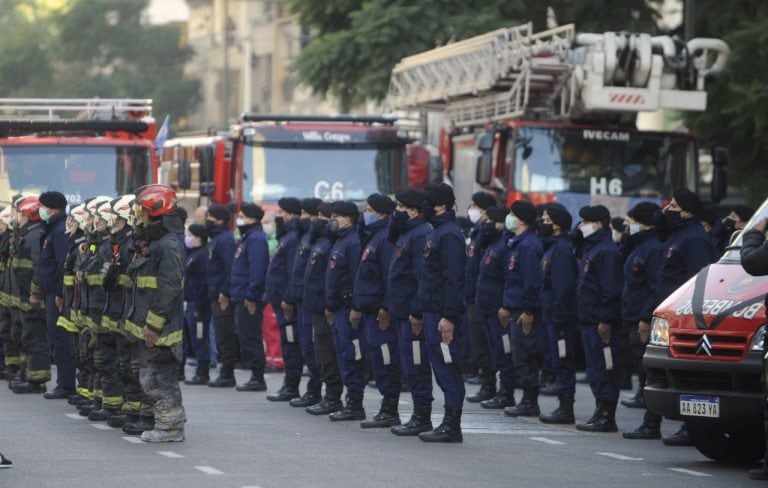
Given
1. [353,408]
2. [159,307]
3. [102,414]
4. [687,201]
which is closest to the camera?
[159,307]

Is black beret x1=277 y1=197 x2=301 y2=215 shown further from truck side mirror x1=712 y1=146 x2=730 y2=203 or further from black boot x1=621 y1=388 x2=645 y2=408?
truck side mirror x1=712 y1=146 x2=730 y2=203

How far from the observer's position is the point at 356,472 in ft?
40.2

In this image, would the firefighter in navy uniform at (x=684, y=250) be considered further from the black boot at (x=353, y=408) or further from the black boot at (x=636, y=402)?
the black boot at (x=636, y=402)

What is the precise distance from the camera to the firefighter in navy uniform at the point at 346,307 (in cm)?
1620

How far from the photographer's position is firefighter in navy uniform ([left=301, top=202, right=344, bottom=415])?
1675 cm

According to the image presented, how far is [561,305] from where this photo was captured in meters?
16.5

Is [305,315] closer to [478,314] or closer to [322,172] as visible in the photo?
[478,314]

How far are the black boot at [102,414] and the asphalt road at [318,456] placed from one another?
0.55 ft

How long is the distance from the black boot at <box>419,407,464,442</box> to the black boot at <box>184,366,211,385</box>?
591cm

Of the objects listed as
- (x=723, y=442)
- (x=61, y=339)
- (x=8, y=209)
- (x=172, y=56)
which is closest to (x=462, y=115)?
(x=8, y=209)

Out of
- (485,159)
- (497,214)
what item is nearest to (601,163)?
(485,159)

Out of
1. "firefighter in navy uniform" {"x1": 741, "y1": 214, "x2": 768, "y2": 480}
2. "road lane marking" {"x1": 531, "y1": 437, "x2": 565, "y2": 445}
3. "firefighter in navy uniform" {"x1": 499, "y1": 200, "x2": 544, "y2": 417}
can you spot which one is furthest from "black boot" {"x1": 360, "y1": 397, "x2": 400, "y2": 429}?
"firefighter in navy uniform" {"x1": 741, "y1": 214, "x2": 768, "y2": 480}

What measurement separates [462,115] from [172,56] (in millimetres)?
37229

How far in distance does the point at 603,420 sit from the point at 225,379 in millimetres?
5255
